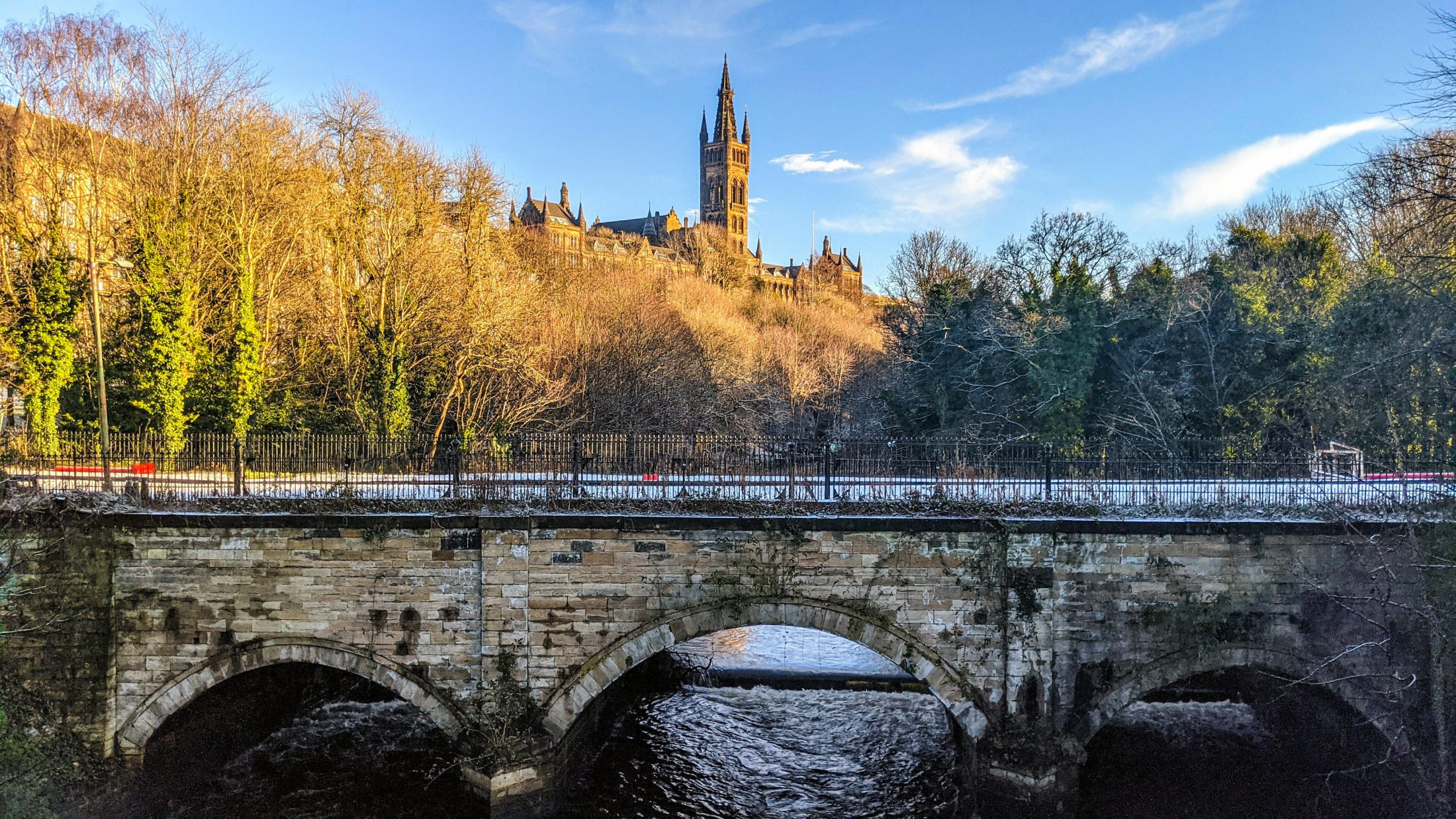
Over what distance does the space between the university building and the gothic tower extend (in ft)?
0.28

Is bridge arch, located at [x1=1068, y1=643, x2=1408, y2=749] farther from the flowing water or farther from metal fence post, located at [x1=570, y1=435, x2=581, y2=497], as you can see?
metal fence post, located at [x1=570, y1=435, x2=581, y2=497]

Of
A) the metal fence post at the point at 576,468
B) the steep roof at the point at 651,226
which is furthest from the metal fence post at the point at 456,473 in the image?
the steep roof at the point at 651,226

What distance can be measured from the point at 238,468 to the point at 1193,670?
605 inches

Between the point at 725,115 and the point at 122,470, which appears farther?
the point at 725,115

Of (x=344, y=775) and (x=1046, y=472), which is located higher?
(x=1046, y=472)

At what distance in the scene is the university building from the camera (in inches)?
2144

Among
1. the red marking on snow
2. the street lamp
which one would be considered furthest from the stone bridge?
the red marking on snow

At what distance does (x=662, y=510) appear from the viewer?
1202cm

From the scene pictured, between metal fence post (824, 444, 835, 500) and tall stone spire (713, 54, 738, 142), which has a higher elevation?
tall stone spire (713, 54, 738, 142)

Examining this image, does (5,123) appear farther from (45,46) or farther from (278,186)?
(278,186)

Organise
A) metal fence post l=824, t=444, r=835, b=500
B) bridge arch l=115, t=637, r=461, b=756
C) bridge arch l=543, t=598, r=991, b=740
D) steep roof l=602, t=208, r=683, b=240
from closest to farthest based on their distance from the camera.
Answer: bridge arch l=543, t=598, r=991, b=740 < bridge arch l=115, t=637, r=461, b=756 < metal fence post l=824, t=444, r=835, b=500 < steep roof l=602, t=208, r=683, b=240

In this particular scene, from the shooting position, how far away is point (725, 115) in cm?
9869

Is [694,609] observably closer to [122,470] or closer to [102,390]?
[122,470]

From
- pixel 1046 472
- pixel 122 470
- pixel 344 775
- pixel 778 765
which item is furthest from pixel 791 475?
pixel 122 470
